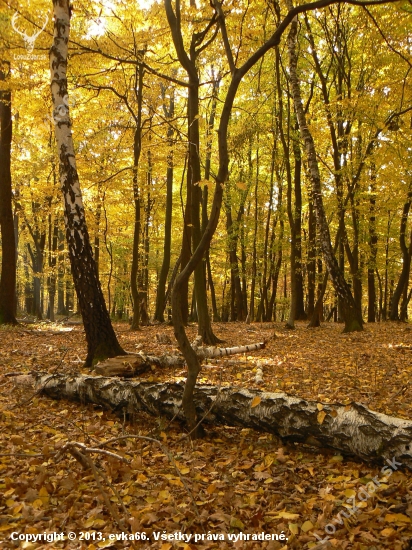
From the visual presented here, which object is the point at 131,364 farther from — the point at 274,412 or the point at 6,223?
the point at 6,223

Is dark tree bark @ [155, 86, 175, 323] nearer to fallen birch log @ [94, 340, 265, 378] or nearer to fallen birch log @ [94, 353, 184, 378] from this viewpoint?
fallen birch log @ [94, 340, 265, 378]

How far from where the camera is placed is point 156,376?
6305 millimetres

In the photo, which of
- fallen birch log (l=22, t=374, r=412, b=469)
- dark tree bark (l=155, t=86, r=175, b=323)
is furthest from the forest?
dark tree bark (l=155, t=86, r=175, b=323)

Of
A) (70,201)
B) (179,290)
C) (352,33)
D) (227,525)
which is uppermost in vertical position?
(352,33)

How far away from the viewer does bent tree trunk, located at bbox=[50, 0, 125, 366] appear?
673 centimetres

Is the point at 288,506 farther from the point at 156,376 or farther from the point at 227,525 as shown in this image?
the point at 156,376

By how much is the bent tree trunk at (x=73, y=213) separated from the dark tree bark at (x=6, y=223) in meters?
6.51

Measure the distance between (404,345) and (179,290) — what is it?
275 inches

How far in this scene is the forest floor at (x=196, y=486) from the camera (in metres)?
2.61

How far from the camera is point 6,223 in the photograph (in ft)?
40.1

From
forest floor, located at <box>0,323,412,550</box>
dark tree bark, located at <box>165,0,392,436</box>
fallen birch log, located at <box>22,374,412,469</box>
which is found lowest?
forest floor, located at <box>0,323,412,550</box>

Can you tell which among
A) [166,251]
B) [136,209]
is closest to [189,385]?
[136,209]

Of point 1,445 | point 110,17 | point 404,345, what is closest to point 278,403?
point 1,445

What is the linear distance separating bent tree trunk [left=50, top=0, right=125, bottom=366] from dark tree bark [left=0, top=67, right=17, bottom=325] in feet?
21.4
